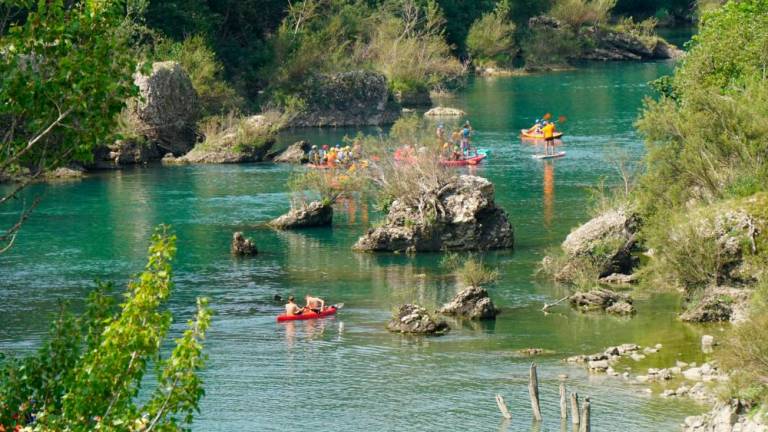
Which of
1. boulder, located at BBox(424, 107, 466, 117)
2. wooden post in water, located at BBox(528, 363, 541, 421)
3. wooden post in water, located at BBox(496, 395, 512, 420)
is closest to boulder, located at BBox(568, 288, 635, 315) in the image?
wooden post in water, located at BBox(496, 395, 512, 420)

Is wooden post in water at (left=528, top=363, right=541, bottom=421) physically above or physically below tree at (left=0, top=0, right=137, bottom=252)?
below

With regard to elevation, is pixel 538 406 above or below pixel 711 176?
below

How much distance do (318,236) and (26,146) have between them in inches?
1518

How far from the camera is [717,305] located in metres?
44.1

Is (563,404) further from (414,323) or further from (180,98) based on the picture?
(180,98)

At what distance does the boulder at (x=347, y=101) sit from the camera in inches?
4070

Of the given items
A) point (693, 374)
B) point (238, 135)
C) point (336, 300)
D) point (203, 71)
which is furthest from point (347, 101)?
point (693, 374)

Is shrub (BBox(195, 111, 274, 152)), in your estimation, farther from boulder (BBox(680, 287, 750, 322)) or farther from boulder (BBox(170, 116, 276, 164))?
boulder (BBox(680, 287, 750, 322))

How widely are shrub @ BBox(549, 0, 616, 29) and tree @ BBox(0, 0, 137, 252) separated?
430ft

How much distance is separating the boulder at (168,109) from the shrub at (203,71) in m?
2.69

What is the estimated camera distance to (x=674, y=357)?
133 ft

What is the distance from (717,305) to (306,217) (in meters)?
23.3

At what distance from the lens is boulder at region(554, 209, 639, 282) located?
5128 cm

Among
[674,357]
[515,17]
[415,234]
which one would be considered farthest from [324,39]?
[674,357]
